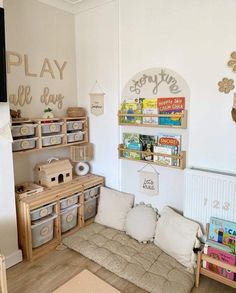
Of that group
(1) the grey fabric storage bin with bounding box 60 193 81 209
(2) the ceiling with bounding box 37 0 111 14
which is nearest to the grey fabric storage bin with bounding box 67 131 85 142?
(1) the grey fabric storage bin with bounding box 60 193 81 209

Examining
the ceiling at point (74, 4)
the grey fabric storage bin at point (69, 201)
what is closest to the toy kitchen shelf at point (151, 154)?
the grey fabric storage bin at point (69, 201)

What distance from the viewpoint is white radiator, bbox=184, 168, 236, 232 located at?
196cm

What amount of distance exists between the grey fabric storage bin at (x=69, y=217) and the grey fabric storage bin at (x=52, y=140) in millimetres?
709

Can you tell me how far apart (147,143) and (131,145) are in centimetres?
20

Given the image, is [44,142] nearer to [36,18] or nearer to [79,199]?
[79,199]

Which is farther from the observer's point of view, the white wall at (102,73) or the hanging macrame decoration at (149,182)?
the white wall at (102,73)

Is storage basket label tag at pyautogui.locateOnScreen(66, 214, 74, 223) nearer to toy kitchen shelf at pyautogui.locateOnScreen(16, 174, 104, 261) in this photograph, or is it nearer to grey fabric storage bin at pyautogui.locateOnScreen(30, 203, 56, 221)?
toy kitchen shelf at pyautogui.locateOnScreen(16, 174, 104, 261)

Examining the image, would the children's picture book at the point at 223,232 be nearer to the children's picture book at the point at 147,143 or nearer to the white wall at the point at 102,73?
the children's picture book at the point at 147,143

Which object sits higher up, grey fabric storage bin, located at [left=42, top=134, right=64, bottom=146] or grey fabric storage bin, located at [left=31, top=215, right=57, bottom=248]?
grey fabric storage bin, located at [left=42, top=134, right=64, bottom=146]

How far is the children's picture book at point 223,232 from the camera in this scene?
6.25ft

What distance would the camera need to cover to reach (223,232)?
76.6 inches

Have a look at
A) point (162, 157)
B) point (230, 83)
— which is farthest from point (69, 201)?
point (230, 83)

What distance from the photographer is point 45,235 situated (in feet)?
7.78

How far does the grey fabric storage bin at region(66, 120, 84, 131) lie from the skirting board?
4.36ft
